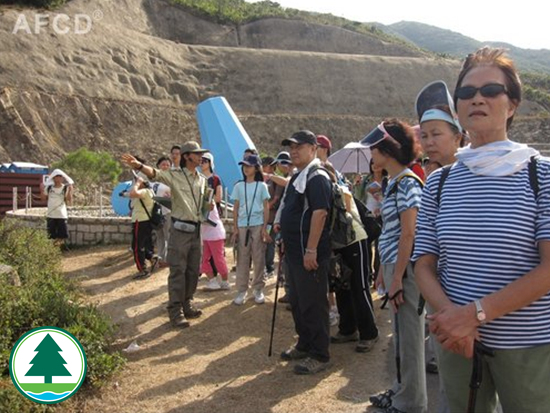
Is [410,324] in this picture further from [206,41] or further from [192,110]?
[206,41]

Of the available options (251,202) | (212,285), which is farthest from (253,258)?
(212,285)

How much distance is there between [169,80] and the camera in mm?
35156

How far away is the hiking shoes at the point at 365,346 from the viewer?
462 cm

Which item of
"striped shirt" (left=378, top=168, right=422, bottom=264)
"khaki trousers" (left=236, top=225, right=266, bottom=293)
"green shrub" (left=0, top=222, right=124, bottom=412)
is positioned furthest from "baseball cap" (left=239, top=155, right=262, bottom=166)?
"striped shirt" (left=378, top=168, right=422, bottom=264)

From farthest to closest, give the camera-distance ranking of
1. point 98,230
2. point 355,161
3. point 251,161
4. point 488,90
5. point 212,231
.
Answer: point 98,230
point 355,161
point 212,231
point 251,161
point 488,90

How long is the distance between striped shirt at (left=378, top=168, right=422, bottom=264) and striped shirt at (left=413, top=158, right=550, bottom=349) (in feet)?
4.31

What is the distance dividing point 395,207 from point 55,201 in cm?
723

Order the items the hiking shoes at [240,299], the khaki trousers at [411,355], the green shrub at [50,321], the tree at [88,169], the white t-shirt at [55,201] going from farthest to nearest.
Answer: the tree at [88,169] < the white t-shirt at [55,201] < the hiking shoes at [240,299] < the green shrub at [50,321] < the khaki trousers at [411,355]

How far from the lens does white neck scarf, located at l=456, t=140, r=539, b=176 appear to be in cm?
174

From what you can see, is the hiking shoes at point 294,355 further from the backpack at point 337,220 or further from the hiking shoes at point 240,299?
the hiking shoes at point 240,299

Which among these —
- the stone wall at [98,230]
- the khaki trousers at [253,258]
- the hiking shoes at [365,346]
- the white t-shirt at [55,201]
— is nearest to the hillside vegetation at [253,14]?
the stone wall at [98,230]

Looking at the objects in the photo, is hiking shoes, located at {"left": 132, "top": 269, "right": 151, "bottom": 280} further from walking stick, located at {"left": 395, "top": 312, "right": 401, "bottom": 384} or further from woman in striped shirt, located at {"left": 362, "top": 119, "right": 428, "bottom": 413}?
walking stick, located at {"left": 395, "top": 312, "right": 401, "bottom": 384}

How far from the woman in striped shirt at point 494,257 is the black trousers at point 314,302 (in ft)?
7.42

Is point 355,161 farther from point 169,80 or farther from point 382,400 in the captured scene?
point 169,80
